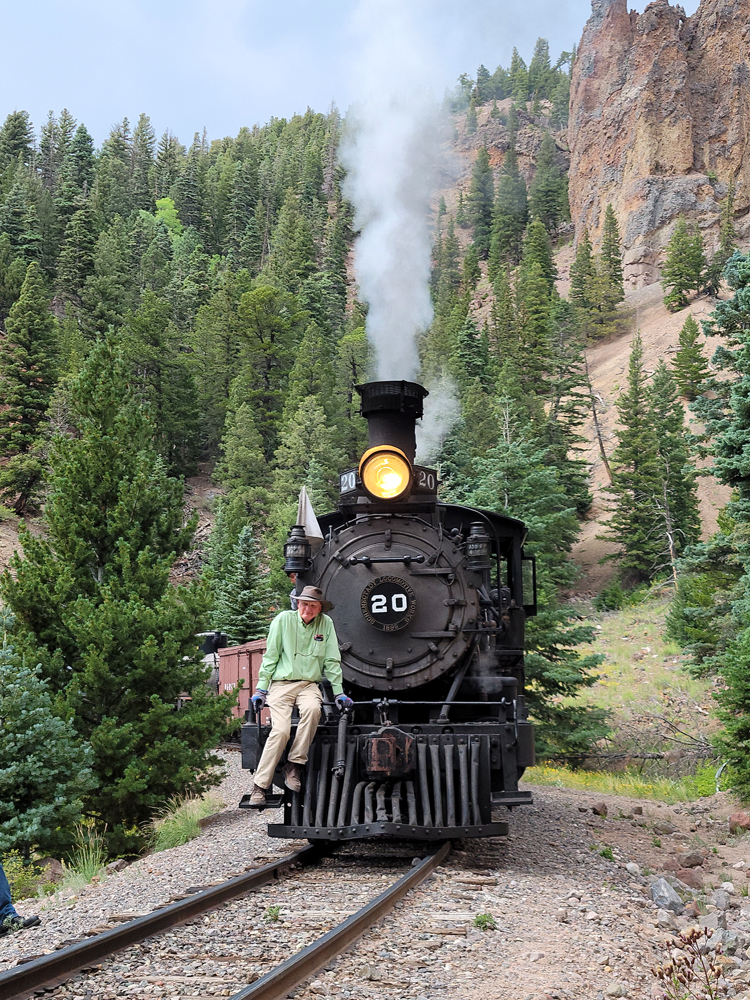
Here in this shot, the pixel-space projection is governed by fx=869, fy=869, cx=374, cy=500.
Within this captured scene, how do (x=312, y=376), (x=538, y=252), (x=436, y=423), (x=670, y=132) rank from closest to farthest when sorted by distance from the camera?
(x=436, y=423) < (x=312, y=376) < (x=538, y=252) < (x=670, y=132)

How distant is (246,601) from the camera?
1022 inches

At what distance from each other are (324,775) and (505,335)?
2080 inches

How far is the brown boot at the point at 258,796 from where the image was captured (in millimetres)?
6500

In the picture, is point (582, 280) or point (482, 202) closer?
point (582, 280)

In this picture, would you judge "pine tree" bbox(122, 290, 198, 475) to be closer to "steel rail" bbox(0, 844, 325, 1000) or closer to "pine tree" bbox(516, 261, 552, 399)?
"pine tree" bbox(516, 261, 552, 399)

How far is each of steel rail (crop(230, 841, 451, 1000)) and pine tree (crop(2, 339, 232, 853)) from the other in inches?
248

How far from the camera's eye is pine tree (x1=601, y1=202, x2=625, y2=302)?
6825 centimetres

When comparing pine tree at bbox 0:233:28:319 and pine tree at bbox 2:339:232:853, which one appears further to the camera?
pine tree at bbox 0:233:28:319

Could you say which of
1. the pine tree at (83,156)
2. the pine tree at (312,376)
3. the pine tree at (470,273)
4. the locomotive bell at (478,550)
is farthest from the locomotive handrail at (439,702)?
the pine tree at (83,156)

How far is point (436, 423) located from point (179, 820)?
55.4 ft

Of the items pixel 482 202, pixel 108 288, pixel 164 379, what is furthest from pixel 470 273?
pixel 164 379

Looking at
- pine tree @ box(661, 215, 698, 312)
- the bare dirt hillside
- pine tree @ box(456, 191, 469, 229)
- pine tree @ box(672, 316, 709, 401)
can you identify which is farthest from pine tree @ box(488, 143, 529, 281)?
pine tree @ box(672, 316, 709, 401)

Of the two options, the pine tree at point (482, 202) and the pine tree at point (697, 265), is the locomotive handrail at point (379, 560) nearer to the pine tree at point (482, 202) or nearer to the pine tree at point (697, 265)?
the pine tree at point (697, 265)

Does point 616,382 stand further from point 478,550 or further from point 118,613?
point 478,550
